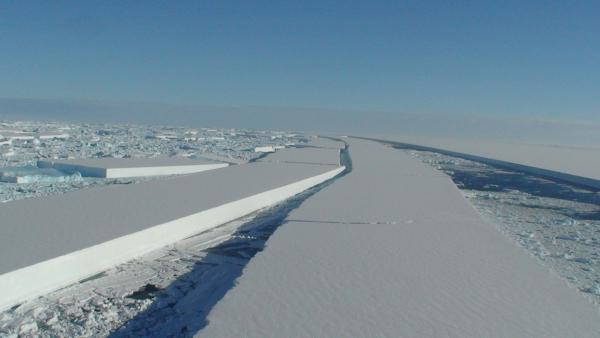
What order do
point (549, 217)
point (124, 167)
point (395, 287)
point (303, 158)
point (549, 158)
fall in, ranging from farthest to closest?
point (549, 158), point (303, 158), point (124, 167), point (549, 217), point (395, 287)

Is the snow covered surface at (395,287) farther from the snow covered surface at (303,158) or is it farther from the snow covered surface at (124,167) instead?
the snow covered surface at (303,158)

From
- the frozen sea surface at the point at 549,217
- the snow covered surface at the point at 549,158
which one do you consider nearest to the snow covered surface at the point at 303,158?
the frozen sea surface at the point at 549,217

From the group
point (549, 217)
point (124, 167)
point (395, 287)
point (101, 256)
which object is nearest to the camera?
point (395, 287)

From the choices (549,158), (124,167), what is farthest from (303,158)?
(549,158)

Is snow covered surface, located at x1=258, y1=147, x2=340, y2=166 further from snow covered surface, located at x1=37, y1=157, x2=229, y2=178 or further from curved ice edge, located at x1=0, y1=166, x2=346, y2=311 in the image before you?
curved ice edge, located at x1=0, y1=166, x2=346, y2=311

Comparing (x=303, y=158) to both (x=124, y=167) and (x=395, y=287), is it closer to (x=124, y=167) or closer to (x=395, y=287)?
(x=124, y=167)

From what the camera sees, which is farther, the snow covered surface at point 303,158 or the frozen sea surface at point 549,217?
the snow covered surface at point 303,158
